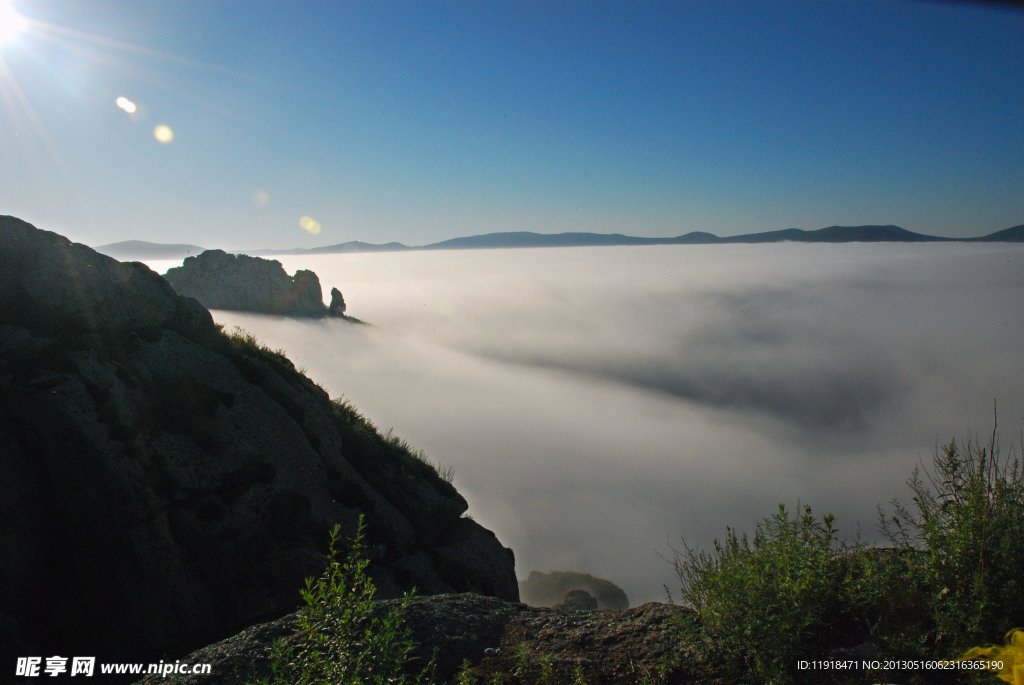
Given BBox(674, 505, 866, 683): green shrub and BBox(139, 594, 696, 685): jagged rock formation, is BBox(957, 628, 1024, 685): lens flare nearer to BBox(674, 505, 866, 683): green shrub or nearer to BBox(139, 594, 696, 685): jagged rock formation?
BBox(674, 505, 866, 683): green shrub

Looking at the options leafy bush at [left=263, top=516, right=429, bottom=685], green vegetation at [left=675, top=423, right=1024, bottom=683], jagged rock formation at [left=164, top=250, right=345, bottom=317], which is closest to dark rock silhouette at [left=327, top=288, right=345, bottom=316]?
jagged rock formation at [left=164, top=250, right=345, bottom=317]

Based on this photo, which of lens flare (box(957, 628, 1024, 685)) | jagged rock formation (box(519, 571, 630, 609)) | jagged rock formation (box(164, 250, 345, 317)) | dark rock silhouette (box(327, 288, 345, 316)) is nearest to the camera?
lens flare (box(957, 628, 1024, 685))

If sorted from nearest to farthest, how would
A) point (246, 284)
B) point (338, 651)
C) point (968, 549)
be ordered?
point (338, 651) < point (968, 549) < point (246, 284)

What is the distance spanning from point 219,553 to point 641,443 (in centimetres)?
11900

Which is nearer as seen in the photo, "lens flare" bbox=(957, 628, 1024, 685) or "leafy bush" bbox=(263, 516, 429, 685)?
"lens flare" bbox=(957, 628, 1024, 685)

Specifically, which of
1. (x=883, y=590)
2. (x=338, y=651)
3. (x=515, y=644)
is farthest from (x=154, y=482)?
(x=883, y=590)

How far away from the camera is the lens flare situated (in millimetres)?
2628

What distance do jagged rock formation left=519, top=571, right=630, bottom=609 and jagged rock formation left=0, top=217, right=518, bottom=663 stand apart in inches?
1112

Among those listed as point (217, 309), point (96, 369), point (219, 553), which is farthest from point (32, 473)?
point (217, 309)

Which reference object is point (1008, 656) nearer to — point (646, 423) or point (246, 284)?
point (246, 284)

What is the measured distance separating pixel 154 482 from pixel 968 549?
8.77 metres

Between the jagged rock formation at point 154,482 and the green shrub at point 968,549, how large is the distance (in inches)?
245

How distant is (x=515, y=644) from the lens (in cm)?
437

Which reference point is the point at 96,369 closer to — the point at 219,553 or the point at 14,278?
the point at 14,278
